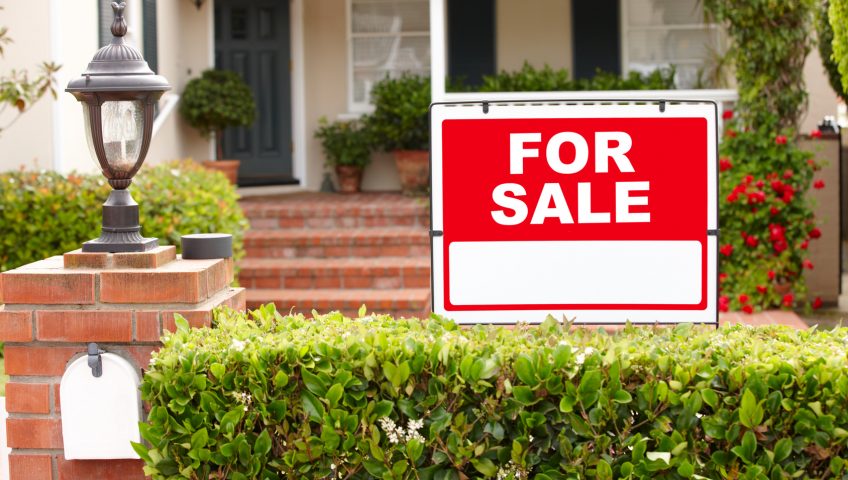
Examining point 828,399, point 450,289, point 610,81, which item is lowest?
point 828,399

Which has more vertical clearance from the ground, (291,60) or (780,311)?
(291,60)

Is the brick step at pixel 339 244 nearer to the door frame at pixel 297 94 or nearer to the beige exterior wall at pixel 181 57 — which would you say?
the beige exterior wall at pixel 181 57

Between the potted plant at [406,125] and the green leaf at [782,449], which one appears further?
the potted plant at [406,125]

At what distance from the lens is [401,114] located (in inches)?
460

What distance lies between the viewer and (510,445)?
3.03 m

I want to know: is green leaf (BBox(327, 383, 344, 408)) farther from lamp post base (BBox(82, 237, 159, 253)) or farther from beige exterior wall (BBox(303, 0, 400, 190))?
beige exterior wall (BBox(303, 0, 400, 190))

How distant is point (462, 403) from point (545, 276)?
625 mm

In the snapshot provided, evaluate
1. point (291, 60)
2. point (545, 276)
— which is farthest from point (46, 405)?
point (291, 60)

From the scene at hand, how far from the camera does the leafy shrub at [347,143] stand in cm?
1234

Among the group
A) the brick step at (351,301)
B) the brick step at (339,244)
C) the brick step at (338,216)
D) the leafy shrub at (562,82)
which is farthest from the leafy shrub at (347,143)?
the brick step at (351,301)

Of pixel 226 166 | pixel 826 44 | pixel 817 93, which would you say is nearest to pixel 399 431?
pixel 826 44

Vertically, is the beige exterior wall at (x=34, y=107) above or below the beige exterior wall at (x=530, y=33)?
below

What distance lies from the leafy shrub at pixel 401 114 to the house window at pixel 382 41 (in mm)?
556

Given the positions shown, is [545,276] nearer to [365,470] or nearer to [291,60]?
[365,470]
